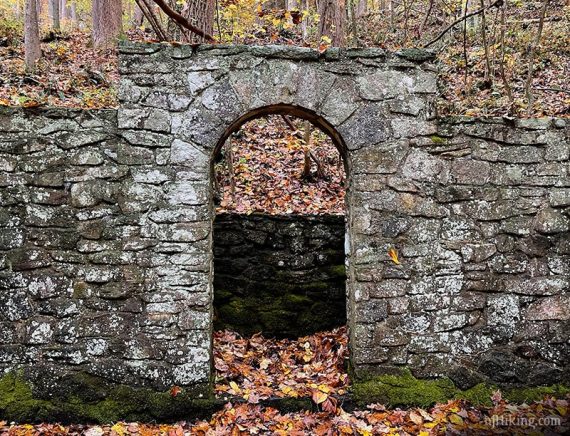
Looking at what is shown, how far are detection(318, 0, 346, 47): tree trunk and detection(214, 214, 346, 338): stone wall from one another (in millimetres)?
3161

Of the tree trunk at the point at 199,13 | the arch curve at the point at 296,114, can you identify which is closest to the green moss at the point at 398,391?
the arch curve at the point at 296,114

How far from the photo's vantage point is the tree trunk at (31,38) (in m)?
10.0

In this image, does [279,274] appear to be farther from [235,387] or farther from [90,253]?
[90,253]

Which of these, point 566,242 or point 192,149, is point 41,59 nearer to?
point 192,149

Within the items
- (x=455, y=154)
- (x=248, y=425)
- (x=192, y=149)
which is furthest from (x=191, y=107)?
(x=248, y=425)

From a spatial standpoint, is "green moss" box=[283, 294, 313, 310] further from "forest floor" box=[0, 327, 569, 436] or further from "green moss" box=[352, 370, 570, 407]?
"green moss" box=[352, 370, 570, 407]

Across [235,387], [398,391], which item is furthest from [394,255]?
[235,387]

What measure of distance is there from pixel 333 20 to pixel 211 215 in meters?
4.59

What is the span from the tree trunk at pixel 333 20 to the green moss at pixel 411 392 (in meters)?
5.06

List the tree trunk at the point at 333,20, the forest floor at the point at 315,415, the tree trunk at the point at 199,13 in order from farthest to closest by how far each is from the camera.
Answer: the tree trunk at the point at 333,20
the tree trunk at the point at 199,13
the forest floor at the point at 315,415

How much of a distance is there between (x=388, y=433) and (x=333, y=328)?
6.57ft

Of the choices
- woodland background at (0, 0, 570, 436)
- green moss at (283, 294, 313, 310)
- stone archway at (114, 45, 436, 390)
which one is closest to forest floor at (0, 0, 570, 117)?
woodland background at (0, 0, 570, 436)

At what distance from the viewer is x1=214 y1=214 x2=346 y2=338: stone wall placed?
18.5 ft

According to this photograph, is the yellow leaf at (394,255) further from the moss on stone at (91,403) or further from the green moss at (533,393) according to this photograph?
the moss on stone at (91,403)
